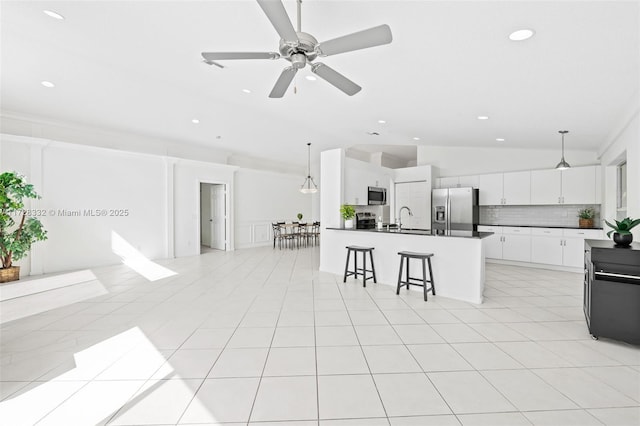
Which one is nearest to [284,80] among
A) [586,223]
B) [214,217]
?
[586,223]

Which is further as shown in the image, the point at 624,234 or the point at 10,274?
the point at 10,274

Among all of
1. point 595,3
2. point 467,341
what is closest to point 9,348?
point 467,341

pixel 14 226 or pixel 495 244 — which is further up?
pixel 14 226

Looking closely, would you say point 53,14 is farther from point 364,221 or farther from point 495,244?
point 495,244

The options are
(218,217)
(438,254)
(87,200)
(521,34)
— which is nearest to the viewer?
(521,34)

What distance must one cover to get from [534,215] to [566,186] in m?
0.87

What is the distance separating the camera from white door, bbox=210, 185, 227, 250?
845 centimetres

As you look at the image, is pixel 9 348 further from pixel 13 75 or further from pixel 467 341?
pixel 467 341

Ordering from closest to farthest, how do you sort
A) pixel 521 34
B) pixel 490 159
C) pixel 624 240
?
1. pixel 521 34
2. pixel 624 240
3. pixel 490 159

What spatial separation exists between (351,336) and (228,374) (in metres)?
1.19

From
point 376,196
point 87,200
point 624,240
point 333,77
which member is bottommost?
point 624,240

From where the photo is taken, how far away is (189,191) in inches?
294

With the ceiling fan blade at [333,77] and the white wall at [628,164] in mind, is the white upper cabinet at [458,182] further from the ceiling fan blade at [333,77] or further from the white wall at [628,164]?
the ceiling fan blade at [333,77]

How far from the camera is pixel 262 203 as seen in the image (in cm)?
948
